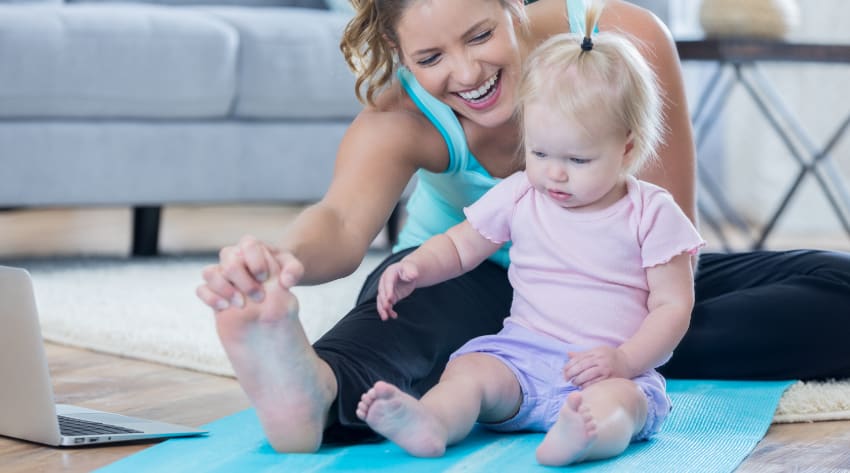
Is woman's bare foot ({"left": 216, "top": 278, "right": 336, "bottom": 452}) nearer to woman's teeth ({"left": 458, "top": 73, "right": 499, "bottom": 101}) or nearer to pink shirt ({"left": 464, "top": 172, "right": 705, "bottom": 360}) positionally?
pink shirt ({"left": 464, "top": 172, "right": 705, "bottom": 360})

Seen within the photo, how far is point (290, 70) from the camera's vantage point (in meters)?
2.51

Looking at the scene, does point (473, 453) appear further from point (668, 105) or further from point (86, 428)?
point (668, 105)

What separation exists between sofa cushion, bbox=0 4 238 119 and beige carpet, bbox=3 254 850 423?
337 millimetres

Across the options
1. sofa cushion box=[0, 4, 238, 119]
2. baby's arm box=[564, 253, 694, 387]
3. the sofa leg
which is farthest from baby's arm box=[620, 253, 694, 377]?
the sofa leg

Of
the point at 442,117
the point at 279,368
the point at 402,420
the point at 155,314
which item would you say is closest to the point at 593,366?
the point at 402,420

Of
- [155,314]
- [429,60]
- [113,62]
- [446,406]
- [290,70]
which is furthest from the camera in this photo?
[290,70]

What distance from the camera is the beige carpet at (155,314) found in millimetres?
1376

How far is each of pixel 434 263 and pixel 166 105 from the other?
4.45ft

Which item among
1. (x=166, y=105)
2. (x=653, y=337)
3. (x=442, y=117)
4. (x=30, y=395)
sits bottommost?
(x=166, y=105)

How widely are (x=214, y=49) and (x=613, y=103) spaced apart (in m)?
Answer: 1.45

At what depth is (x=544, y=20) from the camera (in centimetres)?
144

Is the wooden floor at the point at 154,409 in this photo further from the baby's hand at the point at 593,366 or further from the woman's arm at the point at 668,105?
the woman's arm at the point at 668,105

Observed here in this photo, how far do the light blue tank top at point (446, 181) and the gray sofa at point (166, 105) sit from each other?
0.97 metres

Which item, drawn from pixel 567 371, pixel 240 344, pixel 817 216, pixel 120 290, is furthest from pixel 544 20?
pixel 817 216
